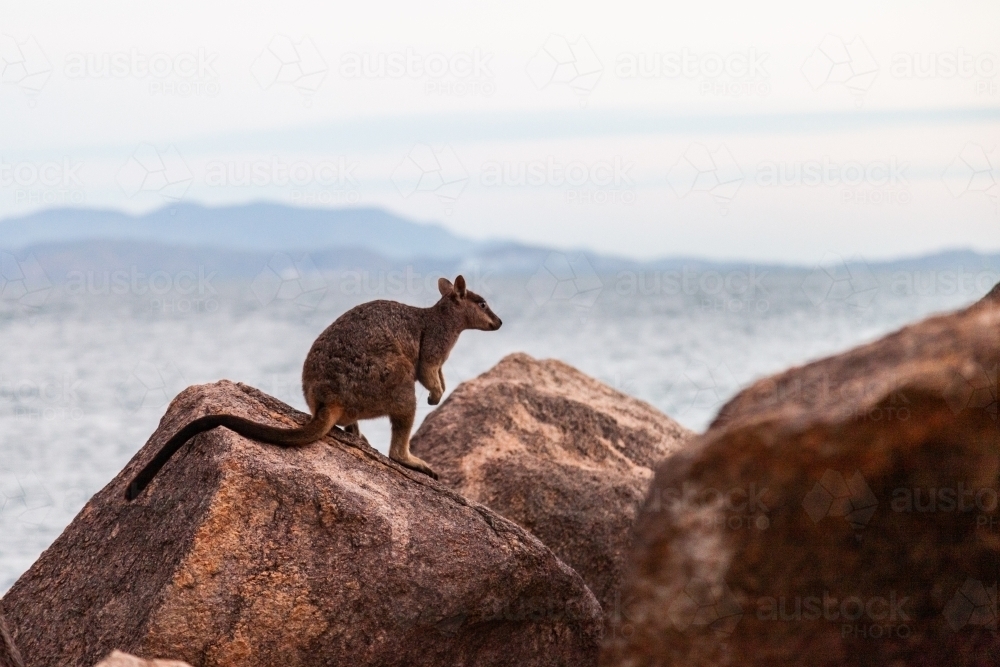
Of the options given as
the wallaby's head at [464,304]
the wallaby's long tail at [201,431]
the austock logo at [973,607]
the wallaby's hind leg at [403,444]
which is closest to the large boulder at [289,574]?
the wallaby's long tail at [201,431]

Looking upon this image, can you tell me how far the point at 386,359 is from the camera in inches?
267

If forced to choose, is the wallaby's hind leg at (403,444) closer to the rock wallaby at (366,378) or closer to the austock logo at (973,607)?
the rock wallaby at (366,378)

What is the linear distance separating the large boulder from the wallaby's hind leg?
57cm

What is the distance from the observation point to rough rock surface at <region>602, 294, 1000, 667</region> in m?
4.11

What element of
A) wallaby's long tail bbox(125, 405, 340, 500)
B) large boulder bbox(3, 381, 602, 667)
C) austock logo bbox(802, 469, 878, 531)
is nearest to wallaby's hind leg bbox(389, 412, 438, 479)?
large boulder bbox(3, 381, 602, 667)

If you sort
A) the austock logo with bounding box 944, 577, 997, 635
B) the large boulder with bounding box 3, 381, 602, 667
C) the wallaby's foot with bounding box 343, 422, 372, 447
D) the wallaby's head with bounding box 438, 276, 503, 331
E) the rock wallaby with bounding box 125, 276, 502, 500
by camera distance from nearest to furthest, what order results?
the austock logo with bounding box 944, 577, 997, 635
the large boulder with bounding box 3, 381, 602, 667
the rock wallaby with bounding box 125, 276, 502, 500
the wallaby's foot with bounding box 343, 422, 372, 447
the wallaby's head with bounding box 438, 276, 503, 331

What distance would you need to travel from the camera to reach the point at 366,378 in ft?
21.8

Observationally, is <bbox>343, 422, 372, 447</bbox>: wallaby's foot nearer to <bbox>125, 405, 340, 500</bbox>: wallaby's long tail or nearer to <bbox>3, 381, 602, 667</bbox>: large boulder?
<bbox>3, 381, 602, 667</bbox>: large boulder

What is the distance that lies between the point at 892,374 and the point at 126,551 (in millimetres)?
3764

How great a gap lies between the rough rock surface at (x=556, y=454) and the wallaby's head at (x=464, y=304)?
60cm

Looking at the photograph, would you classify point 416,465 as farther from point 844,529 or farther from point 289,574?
point 844,529

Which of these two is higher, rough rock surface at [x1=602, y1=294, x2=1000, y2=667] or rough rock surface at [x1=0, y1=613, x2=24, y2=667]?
rough rock surface at [x1=602, y1=294, x2=1000, y2=667]

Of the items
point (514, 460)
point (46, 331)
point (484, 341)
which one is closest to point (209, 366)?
point (484, 341)

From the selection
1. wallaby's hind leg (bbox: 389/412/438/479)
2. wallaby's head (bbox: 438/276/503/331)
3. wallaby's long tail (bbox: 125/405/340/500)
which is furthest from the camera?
wallaby's head (bbox: 438/276/503/331)
